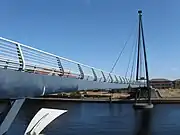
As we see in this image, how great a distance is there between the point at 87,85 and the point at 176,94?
59077 millimetres

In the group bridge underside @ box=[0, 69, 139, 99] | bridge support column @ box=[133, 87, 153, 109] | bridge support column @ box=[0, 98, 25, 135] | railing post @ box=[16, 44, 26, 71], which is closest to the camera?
bridge underside @ box=[0, 69, 139, 99]

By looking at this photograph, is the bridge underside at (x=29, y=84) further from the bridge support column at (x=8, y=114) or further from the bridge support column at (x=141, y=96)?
the bridge support column at (x=141, y=96)

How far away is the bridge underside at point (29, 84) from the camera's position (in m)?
6.23

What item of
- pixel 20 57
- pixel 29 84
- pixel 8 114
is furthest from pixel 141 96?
pixel 20 57

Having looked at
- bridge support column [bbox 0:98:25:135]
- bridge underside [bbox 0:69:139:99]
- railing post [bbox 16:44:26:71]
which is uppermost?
railing post [bbox 16:44:26:71]

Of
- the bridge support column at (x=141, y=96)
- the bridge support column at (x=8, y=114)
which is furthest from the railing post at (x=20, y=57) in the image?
the bridge support column at (x=141, y=96)

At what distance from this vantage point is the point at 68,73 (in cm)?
1099

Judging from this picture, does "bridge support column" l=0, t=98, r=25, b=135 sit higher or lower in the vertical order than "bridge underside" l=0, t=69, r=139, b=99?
lower

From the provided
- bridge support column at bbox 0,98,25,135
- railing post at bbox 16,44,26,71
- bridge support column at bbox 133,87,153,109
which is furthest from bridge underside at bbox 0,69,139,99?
bridge support column at bbox 133,87,153,109

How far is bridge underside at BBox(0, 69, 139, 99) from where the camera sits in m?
6.23

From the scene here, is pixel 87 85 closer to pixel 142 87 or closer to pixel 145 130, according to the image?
pixel 145 130

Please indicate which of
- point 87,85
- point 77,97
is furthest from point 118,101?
point 87,85

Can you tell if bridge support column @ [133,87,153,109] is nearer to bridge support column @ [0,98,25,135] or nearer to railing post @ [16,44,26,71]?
bridge support column @ [0,98,25,135]

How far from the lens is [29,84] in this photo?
7.45 metres
